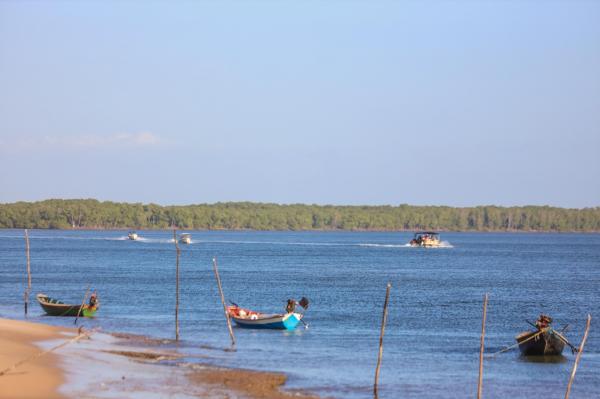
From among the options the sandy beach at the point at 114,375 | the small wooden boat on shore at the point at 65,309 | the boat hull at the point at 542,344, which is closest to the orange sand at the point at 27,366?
the sandy beach at the point at 114,375

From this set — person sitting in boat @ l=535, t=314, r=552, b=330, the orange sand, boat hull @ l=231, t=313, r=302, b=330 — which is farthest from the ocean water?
the orange sand

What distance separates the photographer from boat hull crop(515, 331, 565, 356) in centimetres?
3994


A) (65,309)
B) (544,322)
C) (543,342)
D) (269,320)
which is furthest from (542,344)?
(65,309)

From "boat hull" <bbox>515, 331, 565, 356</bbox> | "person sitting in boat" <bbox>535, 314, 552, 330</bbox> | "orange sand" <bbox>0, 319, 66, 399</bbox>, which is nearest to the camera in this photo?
"orange sand" <bbox>0, 319, 66, 399</bbox>

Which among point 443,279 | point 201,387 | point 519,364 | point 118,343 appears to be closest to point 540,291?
point 443,279

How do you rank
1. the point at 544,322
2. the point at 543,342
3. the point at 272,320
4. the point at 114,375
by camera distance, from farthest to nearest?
the point at 272,320 < the point at 544,322 < the point at 543,342 < the point at 114,375

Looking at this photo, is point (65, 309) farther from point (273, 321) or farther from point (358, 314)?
point (358, 314)

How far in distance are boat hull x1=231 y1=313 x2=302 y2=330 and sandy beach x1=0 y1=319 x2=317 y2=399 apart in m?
8.42

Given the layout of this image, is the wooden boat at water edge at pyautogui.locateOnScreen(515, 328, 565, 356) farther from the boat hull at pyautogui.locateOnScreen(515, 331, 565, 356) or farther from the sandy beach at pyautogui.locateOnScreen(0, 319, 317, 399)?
the sandy beach at pyautogui.locateOnScreen(0, 319, 317, 399)

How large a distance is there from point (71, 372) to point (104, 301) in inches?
1159

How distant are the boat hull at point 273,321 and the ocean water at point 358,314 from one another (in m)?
0.55

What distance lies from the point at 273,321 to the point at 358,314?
9704 millimetres

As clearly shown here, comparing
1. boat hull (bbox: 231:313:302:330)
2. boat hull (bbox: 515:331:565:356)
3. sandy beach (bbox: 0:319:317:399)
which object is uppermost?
boat hull (bbox: 515:331:565:356)

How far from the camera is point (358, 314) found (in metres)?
55.7
